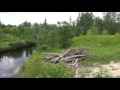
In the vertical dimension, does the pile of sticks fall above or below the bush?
below

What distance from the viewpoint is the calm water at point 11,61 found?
9.55m

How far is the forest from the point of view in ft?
13.7

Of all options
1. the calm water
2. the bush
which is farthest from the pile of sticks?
the bush

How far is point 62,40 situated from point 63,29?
0.62 m

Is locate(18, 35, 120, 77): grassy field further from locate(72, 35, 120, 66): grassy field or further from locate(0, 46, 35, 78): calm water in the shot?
locate(0, 46, 35, 78): calm water

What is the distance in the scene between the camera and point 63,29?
458 inches

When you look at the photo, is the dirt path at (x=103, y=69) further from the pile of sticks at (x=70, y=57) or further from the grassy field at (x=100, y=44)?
the grassy field at (x=100, y=44)

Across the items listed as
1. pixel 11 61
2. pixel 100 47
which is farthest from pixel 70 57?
pixel 11 61

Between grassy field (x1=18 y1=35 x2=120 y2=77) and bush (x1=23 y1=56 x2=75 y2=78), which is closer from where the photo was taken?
bush (x1=23 y1=56 x2=75 y2=78)

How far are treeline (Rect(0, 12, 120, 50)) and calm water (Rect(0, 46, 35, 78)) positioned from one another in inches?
49.6

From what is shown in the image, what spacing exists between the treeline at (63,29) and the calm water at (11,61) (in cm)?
126
